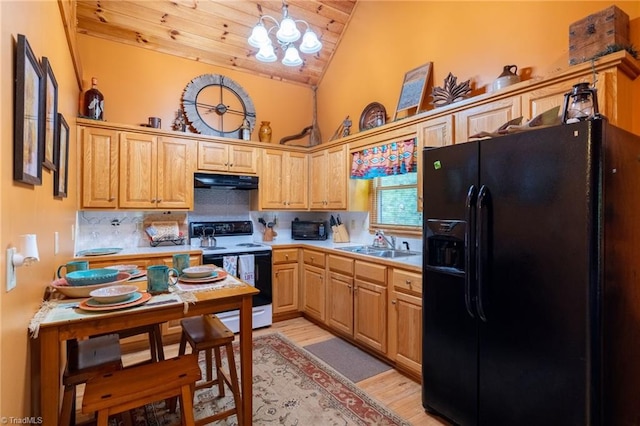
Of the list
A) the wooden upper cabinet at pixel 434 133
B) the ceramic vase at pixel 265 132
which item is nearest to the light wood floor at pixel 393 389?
the wooden upper cabinet at pixel 434 133

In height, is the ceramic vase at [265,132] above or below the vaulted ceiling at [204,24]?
below

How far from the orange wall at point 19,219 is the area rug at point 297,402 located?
107 centimetres

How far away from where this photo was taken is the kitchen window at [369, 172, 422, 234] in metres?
3.26

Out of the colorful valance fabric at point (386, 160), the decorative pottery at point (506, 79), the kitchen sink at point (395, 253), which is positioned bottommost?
the kitchen sink at point (395, 253)

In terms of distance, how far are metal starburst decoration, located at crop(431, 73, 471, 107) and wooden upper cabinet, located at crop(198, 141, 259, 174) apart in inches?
83.2

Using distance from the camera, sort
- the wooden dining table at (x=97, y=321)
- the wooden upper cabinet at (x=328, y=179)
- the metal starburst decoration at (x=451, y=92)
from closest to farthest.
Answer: the wooden dining table at (x=97, y=321)
the metal starburst decoration at (x=451, y=92)
the wooden upper cabinet at (x=328, y=179)

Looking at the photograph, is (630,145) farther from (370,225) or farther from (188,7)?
(188,7)

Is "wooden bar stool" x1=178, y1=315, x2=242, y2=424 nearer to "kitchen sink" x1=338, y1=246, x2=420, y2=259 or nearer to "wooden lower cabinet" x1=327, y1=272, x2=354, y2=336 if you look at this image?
"wooden lower cabinet" x1=327, y1=272, x2=354, y2=336

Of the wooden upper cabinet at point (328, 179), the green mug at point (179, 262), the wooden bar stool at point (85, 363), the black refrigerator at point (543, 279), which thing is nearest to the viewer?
the black refrigerator at point (543, 279)

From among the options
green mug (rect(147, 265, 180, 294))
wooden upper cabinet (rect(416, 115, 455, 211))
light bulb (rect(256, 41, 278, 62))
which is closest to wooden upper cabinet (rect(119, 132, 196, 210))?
light bulb (rect(256, 41, 278, 62))

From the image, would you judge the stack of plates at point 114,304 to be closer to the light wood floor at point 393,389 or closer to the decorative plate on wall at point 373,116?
the light wood floor at point 393,389

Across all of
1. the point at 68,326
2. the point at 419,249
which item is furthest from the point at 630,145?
the point at 68,326

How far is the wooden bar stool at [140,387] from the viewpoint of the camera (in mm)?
1315

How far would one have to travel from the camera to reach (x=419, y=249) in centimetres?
317
